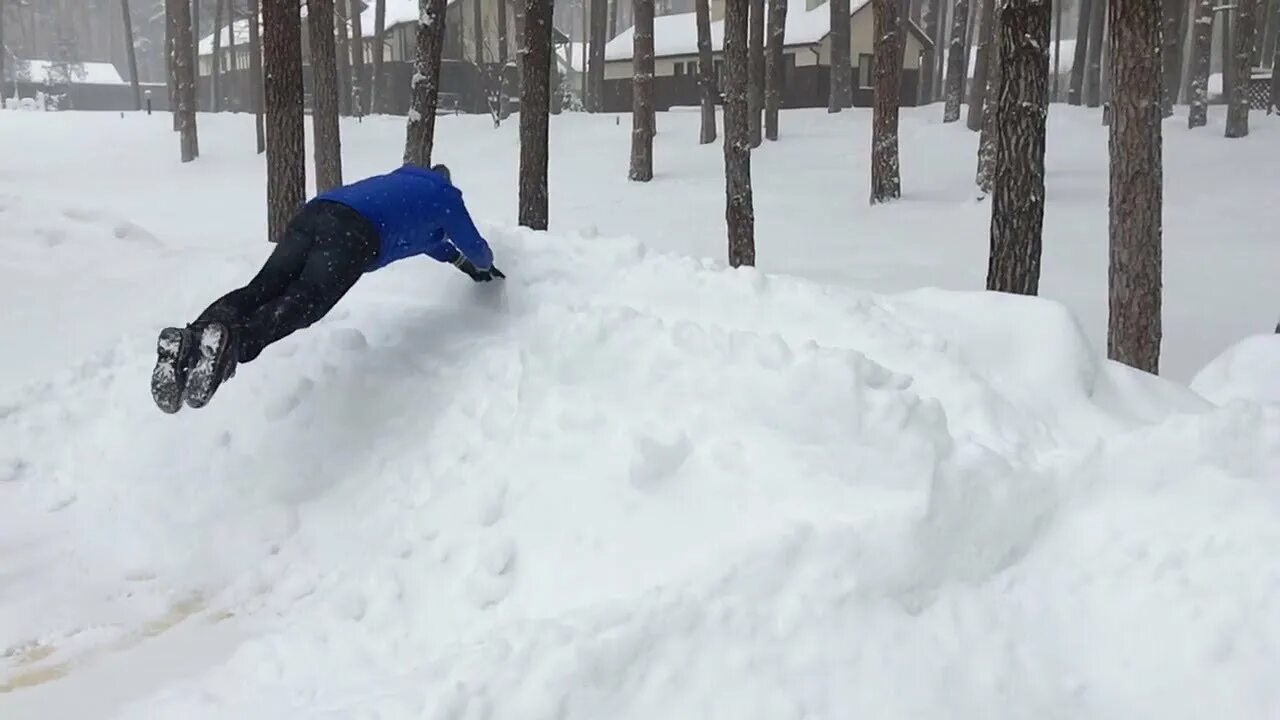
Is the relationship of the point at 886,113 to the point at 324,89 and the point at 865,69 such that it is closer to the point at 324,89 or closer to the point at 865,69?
the point at 324,89

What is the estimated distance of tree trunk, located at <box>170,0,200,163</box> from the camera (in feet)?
70.3

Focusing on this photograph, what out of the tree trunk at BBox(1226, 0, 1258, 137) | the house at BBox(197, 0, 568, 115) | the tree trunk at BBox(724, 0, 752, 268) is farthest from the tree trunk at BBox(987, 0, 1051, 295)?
the house at BBox(197, 0, 568, 115)

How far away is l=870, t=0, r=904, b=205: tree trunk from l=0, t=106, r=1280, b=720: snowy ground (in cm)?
992

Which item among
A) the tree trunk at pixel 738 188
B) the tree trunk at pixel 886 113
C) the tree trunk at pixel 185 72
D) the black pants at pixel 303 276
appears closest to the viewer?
the black pants at pixel 303 276

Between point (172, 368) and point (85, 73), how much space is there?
53.8 meters

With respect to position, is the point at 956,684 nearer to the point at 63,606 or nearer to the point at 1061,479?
the point at 1061,479

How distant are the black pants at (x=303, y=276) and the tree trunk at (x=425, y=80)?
6.08 meters

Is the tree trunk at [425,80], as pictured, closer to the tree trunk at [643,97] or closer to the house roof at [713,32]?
the tree trunk at [643,97]

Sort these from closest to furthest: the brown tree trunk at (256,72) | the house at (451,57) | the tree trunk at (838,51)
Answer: the brown tree trunk at (256,72)
the tree trunk at (838,51)
the house at (451,57)

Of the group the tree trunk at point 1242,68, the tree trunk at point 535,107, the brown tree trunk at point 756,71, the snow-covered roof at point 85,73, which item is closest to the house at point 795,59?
the brown tree trunk at point 756,71

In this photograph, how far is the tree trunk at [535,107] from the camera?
945cm

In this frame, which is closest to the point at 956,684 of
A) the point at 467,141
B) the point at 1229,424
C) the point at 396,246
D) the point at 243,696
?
the point at 1229,424

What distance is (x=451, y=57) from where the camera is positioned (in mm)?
35750

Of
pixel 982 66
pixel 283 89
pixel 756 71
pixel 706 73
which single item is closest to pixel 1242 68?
pixel 982 66
